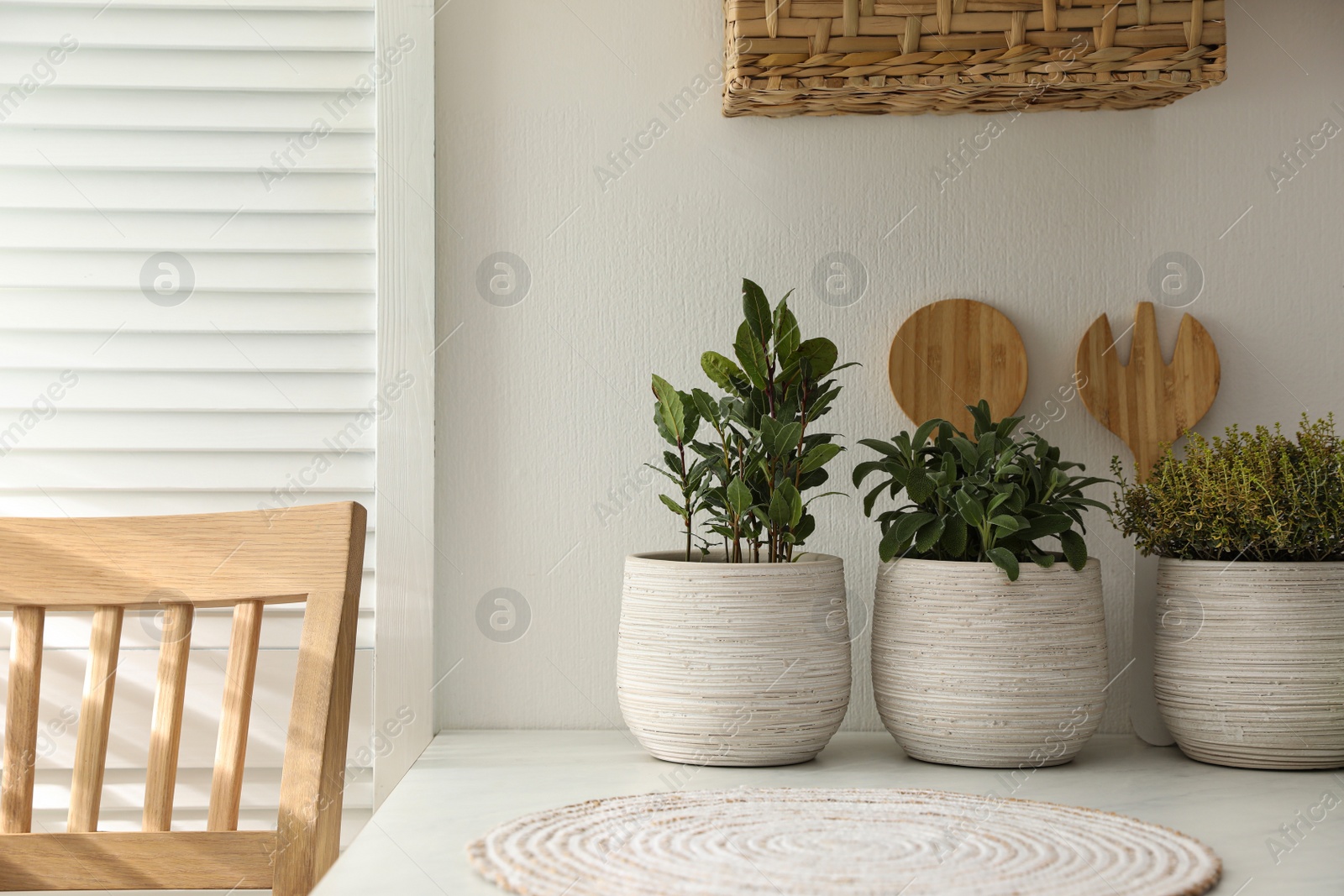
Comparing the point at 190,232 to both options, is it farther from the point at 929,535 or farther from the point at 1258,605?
the point at 1258,605

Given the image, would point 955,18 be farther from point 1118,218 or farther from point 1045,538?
point 1045,538

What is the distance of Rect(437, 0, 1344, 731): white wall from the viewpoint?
1.13 metres

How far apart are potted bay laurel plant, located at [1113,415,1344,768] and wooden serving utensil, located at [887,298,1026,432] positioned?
212 mm

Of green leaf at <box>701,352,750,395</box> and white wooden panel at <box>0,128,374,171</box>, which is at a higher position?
white wooden panel at <box>0,128,374,171</box>

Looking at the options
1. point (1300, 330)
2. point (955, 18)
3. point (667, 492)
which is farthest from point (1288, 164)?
point (667, 492)

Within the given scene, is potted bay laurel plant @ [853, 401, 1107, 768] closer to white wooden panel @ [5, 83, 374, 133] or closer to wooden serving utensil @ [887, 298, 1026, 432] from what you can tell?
wooden serving utensil @ [887, 298, 1026, 432]

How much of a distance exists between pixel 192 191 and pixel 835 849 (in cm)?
98

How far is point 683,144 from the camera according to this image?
3.76 ft

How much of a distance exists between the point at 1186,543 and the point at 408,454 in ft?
2.58

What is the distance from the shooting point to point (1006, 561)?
88cm

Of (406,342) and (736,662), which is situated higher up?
(406,342)

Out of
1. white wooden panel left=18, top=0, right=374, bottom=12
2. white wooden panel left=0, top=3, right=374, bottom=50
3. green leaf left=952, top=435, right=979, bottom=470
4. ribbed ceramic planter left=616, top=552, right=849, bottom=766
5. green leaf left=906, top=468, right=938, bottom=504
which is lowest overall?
ribbed ceramic planter left=616, top=552, right=849, bottom=766

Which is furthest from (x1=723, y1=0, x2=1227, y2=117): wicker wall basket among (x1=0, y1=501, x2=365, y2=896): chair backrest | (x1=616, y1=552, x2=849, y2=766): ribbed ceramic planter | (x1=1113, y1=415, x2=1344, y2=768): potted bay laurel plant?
(x1=0, y1=501, x2=365, y2=896): chair backrest

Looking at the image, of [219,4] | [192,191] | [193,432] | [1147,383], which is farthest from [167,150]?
[1147,383]
